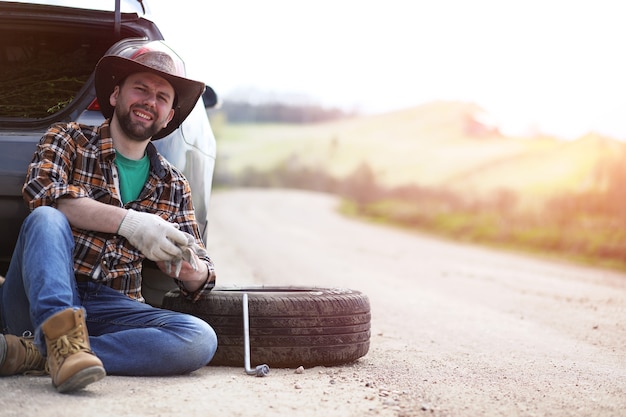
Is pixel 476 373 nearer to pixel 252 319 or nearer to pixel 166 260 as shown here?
pixel 252 319

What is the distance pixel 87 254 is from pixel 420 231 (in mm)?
18420

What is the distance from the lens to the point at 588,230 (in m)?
17.1

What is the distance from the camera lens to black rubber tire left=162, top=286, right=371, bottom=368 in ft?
14.1

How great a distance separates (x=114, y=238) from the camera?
403 cm

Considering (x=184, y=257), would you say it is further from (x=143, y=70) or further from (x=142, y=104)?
(x=143, y=70)

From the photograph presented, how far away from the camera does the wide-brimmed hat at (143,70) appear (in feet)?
13.7

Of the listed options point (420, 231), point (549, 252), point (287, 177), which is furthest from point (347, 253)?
point (287, 177)

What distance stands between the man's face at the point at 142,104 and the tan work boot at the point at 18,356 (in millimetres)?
1098

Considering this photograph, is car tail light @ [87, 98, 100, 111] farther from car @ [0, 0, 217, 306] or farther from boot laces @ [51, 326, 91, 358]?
boot laces @ [51, 326, 91, 358]

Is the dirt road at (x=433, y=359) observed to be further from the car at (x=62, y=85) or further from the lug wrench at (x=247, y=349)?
the car at (x=62, y=85)

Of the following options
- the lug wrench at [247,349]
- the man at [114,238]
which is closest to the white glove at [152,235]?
the man at [114,238]

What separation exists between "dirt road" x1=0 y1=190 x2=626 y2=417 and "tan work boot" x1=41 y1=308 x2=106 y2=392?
0.08 m

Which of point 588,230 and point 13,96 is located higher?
point 13,96

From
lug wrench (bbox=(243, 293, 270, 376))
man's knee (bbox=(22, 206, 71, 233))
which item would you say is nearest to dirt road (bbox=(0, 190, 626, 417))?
lug wrench (bbox=(243, 293, 270, 376))
